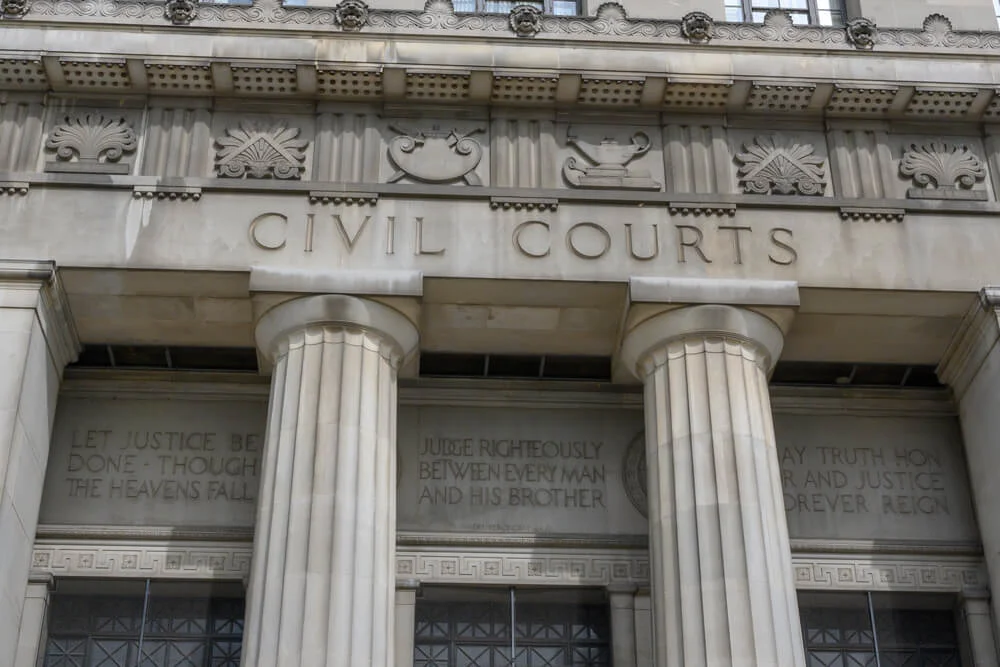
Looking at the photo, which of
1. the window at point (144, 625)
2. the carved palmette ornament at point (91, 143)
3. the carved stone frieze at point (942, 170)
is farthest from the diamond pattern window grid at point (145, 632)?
the carved stone frieze at point (942, 170)

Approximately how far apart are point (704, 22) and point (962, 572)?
30.4ft

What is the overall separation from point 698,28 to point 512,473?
7.42 m

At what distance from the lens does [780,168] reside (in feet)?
69.7

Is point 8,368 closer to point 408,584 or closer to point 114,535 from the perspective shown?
point 114,535

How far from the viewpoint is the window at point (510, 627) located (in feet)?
68.3

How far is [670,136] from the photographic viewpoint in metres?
21.4

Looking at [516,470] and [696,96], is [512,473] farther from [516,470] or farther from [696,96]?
[696,96]

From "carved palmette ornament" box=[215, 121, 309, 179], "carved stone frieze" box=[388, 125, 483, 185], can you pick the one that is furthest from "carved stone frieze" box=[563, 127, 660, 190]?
"carved palmette ornament" box=[215, 121, 309, 179]

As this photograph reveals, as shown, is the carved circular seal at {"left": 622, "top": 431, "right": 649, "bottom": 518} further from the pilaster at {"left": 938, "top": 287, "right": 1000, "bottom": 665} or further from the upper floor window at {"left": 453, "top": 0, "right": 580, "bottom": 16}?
the upper floor window at {"left": 453, "top": 0, "right": 580, "bottom": 16}

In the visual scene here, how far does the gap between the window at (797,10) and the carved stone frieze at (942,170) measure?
12.5 ft

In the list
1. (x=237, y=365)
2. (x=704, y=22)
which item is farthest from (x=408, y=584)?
(x=704, y=22)

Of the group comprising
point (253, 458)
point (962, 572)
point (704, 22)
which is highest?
point (704, 22)

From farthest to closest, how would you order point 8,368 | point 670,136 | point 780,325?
point 670,136 → point 780,325 → point 8,368

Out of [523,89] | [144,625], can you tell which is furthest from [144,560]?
[523,89]
